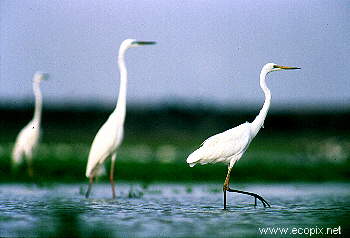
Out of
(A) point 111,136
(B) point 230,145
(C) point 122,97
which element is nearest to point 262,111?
(B) point 230,145

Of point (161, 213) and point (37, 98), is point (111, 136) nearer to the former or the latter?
point (161, 213)

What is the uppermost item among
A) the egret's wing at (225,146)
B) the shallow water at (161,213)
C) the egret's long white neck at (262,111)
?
the egret's long white neck at (262,111)

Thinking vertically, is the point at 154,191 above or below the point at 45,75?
below

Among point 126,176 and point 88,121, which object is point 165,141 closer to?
point 88,121

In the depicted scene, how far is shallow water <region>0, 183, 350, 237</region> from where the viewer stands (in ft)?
25.5

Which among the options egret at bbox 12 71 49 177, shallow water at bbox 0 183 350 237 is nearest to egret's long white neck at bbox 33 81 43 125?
egret at bbox 12 71 49 177

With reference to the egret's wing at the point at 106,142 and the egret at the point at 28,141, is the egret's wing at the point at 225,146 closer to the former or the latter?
the egret's wing at the point at 106,142

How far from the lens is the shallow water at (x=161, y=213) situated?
7766mm

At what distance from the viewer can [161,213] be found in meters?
9.35

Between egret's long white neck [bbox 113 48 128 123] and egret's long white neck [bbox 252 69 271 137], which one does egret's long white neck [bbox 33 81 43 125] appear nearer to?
egret's long white neck [bbox 113 48 128 123]

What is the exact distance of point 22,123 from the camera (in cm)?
5209

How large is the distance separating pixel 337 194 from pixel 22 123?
137 ft

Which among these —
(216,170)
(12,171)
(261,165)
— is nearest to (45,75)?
(12,171)

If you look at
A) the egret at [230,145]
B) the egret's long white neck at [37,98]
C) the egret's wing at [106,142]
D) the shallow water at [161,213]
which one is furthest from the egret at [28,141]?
the egret at [230,145]
